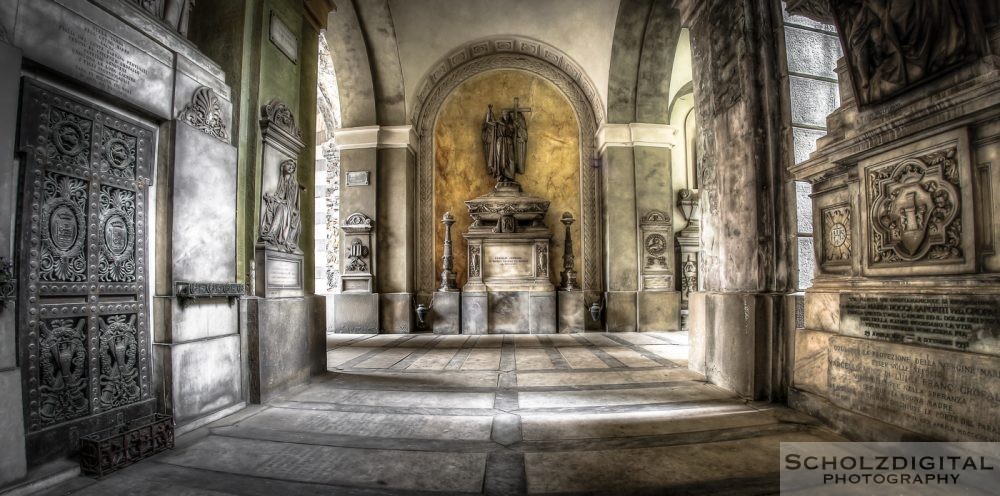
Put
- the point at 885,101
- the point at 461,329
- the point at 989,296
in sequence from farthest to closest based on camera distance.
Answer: the point at 461,329 < the point at 885,101 < the point at 989,296

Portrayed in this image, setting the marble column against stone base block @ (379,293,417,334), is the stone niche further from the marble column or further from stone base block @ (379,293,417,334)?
stone base block @ (379,293,417,334)

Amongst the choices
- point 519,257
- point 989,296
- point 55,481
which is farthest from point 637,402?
point 519,257

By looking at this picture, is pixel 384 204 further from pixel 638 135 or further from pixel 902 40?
pixel 902 40

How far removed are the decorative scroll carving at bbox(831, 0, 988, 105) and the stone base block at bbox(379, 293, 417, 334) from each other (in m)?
7.76

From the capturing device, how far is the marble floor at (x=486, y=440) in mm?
2092

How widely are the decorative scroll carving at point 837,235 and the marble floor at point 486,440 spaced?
1.14 meters

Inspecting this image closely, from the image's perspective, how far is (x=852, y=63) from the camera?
269 centimetres

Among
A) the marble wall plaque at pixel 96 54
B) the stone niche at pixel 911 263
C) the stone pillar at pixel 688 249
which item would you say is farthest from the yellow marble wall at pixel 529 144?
the marble wall plaque at pixel 96 54

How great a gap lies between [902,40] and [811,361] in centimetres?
211

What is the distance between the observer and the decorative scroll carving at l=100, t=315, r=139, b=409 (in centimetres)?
251

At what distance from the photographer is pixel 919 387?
91.1 inches

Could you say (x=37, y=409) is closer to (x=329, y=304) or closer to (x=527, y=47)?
(x=329, y=304)

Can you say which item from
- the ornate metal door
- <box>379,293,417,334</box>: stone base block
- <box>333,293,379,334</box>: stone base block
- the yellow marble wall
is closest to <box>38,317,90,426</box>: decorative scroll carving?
the ornate metal door

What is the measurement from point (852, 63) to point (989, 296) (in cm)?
153
